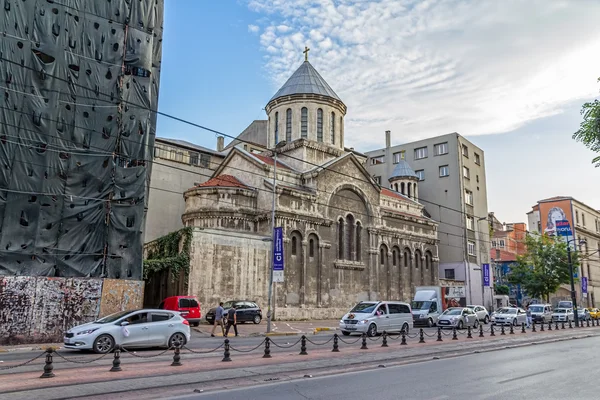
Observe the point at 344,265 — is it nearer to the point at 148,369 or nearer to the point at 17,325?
the point at 17,325

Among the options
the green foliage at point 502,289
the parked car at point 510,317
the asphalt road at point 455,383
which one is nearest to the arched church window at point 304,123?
the parked car at point 510,317

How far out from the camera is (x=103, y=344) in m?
14.7

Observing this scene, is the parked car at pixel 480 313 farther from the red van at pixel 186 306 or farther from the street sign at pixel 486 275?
the red van at pixel 186 306

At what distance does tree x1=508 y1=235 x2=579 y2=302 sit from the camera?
50594 mm

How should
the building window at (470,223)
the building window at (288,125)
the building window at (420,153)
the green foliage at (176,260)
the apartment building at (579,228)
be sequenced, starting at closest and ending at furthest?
the green foliage at (176,260), the building window at (288,125), the building window at (470,223), the building window at (420,153), the apartment building at (579,228)

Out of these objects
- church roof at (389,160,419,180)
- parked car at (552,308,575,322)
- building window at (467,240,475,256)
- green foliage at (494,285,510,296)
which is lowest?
parked car at (552,308,575,322)

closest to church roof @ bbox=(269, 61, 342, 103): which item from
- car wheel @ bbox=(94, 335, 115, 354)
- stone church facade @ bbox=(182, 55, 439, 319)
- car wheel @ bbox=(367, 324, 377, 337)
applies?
stone church facade @ bbox=(182, 55, 439, 319)

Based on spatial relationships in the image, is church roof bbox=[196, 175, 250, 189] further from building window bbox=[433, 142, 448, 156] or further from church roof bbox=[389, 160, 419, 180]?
building window bbox=[433, 142, 448, 156]

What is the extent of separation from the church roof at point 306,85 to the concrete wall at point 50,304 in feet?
86.2

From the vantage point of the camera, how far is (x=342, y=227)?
3944 cm

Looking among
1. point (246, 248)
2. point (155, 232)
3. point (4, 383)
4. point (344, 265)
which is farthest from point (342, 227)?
point (4, 383)

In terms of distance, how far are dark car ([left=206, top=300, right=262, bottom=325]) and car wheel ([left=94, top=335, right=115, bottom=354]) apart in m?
13.4

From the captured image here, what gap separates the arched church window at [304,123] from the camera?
136 ft

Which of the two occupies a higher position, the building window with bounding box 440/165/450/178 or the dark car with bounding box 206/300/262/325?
the building window with bounding box 440/165/450/178
